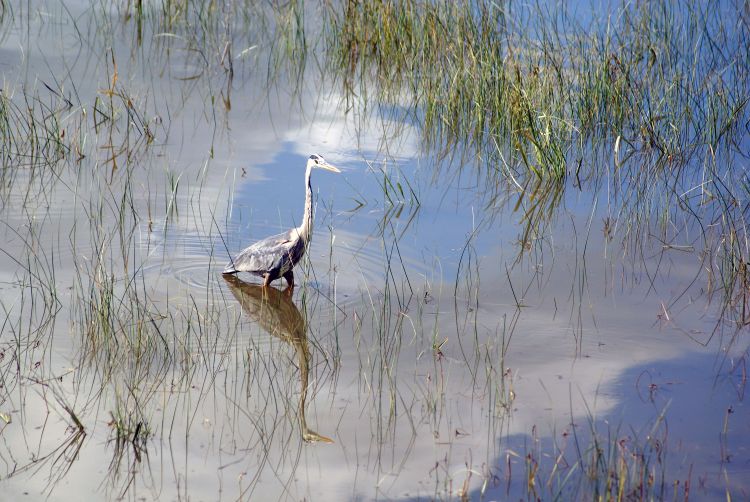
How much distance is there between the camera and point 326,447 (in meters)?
4.19

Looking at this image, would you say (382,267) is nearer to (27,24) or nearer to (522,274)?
(522,274)

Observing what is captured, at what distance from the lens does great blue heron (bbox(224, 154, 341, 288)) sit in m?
6.00

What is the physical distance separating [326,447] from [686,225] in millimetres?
3807

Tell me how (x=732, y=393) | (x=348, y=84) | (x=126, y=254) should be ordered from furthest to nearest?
(x=348, y=84), (x=126, y=254), (x=732, y=393)

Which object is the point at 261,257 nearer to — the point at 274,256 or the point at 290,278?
the point at 274,256

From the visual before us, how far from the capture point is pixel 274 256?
605cm

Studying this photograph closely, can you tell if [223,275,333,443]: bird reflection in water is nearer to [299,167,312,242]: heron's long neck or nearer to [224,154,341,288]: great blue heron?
[224,154,341,288]: great blue heron

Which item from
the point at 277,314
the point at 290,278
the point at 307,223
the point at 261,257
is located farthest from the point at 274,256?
the point at 277,314

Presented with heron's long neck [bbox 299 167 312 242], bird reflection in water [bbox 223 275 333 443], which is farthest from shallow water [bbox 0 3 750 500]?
heron's long neck [bbox 299 167 312 242]

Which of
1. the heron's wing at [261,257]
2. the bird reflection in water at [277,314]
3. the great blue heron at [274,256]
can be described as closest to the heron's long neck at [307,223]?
the great blue heron at [274,256]

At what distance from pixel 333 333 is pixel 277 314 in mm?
482

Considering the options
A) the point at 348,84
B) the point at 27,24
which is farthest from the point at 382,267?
the point at 27,24

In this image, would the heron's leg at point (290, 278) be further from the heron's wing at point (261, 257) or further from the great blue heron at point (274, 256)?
the heron's wing at point (261, 257)

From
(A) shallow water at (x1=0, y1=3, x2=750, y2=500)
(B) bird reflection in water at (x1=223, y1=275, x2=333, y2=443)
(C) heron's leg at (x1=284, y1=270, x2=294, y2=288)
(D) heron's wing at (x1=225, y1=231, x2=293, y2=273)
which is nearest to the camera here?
(A) shallow water at (x1=0, y1=3, x2=750, y2=500)
